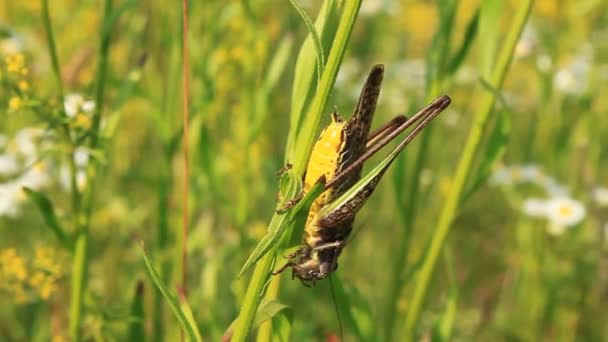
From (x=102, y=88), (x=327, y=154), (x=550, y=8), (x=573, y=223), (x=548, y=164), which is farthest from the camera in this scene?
(x=550, y=8)

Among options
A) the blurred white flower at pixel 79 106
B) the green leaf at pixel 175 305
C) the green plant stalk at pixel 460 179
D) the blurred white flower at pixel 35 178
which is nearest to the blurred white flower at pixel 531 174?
the green plant stalk at pixel 460 179

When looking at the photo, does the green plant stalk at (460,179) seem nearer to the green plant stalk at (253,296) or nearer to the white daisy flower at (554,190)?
the green plant stalk at (253,296)

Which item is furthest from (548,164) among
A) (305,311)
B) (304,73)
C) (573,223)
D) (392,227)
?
(304,73)

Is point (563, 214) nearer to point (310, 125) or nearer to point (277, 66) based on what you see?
point (277, 66)

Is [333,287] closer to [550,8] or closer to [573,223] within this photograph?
[573,223]

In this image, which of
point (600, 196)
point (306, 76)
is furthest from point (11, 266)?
point (600, 196)
